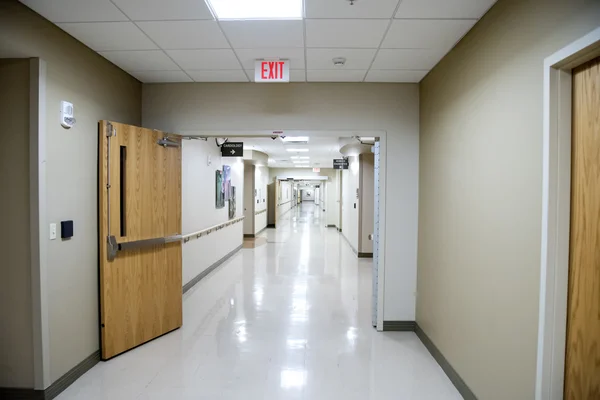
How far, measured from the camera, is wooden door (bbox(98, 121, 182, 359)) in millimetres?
3199

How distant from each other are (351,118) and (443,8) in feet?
5.77

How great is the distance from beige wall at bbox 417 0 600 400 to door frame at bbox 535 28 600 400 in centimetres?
8

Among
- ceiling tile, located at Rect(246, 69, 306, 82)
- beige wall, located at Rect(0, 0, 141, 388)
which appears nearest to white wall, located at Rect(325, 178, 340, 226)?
ceiling tile, located at Rect(246, 69, 306, 82)

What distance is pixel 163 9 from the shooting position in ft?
7.89

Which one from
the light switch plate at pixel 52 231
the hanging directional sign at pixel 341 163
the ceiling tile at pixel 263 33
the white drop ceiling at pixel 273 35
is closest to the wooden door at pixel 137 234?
the light switch plate at pixel 52 231

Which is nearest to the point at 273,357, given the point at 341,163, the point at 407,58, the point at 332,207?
the point at 407,58

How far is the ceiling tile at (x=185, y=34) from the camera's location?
8.63 ft

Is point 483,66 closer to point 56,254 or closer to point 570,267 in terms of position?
point 570,267

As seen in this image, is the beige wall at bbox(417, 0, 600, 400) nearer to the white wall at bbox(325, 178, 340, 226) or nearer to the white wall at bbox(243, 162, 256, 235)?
the white wall at bbox(243, 162, 256, 235)

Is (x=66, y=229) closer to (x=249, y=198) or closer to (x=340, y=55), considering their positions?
(x=340, y=55)

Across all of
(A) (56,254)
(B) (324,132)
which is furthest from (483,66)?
(A) (56,254)

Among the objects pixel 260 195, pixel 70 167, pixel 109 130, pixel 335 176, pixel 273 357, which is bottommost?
pixel 273 357

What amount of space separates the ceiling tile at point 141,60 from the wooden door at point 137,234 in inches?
26.5

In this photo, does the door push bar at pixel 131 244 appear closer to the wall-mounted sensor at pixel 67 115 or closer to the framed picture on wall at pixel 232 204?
the wall-mounted sensor at pixel 67 115
